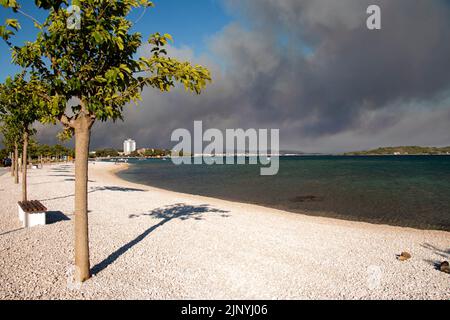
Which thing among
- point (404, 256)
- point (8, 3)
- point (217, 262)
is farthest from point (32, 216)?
point (404, 256)

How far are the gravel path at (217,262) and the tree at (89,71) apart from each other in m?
1.28

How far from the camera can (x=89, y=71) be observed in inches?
263

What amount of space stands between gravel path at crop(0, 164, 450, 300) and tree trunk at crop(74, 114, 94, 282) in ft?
1.73

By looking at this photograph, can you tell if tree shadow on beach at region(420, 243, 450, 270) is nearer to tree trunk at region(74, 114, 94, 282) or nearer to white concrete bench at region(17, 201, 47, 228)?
tree trunk at region(74, 114, 94, 282)

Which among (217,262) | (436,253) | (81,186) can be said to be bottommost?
(436,253)

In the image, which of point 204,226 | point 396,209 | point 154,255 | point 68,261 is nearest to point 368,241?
point 204,226

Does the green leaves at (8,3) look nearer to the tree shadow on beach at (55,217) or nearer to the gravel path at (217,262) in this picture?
the gravel path at (217,262)

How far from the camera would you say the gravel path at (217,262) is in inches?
266

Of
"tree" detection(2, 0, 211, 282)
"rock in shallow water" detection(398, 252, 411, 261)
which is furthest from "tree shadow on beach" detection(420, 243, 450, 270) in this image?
"tree" detection(2, 0, 211, 282)

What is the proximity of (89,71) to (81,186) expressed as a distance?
8.80 feet

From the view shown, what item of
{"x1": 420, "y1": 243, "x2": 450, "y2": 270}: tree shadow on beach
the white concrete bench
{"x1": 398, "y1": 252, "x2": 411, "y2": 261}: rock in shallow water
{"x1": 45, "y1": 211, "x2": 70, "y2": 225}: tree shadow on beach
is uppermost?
the white concrete bench

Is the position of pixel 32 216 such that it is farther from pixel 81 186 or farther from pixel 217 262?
pixel 217 262

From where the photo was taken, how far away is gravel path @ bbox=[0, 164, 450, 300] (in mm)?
6746
